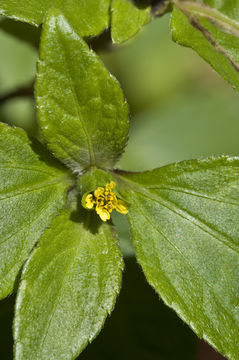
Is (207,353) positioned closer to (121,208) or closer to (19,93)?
(121,208)

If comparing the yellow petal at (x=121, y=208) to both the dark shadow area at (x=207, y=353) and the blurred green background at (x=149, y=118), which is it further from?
the dark shadow area at (x=207, y=353)

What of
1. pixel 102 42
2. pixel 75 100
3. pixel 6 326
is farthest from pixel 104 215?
pixel 6 326

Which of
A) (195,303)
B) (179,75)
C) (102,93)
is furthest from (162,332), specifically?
(179,75)

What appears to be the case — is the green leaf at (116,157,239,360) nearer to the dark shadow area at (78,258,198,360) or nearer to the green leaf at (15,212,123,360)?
the green leaf at (15,212,123,360)

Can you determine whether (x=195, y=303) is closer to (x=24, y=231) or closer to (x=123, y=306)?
(x=24, y=231)

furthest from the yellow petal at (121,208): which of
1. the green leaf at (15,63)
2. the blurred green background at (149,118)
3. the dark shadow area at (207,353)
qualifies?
the dark shadow area at (207,353)

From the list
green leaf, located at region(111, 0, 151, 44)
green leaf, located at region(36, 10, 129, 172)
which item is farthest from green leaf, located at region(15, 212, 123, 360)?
green leaf, located at region(111, 0, 151, 44)
